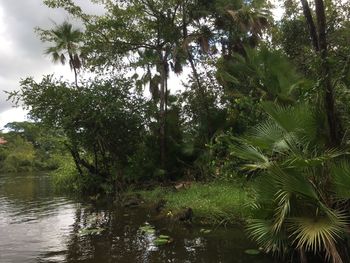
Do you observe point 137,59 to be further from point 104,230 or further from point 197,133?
point 104,230

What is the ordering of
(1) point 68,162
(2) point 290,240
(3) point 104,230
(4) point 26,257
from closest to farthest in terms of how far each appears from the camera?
(2) point 290,240 < (4) point 26,257 < (3) point 104,230 < (1) point 68,162

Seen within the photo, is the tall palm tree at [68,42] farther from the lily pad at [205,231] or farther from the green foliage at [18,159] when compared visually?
the green foliage at [18,159]

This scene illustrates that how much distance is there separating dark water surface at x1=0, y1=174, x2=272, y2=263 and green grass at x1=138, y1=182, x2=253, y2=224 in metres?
0.57

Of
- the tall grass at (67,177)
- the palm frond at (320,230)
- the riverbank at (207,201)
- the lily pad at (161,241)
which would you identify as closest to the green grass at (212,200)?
the riverbank at (207,201)

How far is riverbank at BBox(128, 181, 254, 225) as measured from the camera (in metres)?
10.4

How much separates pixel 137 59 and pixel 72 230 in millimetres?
10791

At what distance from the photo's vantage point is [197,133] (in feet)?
60.2

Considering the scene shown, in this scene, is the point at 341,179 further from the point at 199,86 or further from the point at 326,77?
the point at 199,86

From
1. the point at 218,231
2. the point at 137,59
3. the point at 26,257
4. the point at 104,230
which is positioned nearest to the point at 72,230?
the point at 104,230

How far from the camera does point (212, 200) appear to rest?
1184cm

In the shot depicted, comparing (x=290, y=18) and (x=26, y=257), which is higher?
(x=290, y=18)

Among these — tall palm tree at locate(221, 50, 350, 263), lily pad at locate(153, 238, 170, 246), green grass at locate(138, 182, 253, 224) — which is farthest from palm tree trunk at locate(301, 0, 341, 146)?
lily pad at locate(153, 238, 170, 246)

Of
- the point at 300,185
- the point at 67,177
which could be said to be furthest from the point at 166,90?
the point at 300,185

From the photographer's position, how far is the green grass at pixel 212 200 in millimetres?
10414
